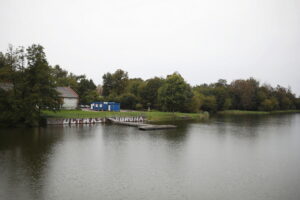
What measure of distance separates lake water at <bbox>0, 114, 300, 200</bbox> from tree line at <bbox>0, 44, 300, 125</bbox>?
896 cm

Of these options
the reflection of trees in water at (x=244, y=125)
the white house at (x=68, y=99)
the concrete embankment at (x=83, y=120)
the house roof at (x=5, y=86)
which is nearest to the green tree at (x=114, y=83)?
the white house at (x=68, y=99)

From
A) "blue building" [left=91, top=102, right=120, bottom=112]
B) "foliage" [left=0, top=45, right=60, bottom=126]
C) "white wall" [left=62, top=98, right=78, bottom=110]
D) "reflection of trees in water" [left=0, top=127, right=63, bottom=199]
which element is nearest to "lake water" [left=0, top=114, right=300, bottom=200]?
"reflection of trees in water" [left=0, top=127, right=63, bottom=199]

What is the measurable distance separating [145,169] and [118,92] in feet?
240

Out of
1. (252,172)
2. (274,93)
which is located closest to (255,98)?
(274,93)

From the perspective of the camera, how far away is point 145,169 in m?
18.4

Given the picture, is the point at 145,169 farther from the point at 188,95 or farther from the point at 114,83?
the point at 114,83

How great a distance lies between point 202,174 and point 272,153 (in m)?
11.1

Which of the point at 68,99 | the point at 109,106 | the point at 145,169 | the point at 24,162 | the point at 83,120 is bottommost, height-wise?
the point at 145,169

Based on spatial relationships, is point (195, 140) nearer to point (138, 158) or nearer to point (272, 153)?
point (272, 153)

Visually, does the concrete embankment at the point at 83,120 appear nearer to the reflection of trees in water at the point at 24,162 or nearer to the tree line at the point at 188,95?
the reflection of trees in water at the point at 24,162

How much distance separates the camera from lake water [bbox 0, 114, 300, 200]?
1390cm

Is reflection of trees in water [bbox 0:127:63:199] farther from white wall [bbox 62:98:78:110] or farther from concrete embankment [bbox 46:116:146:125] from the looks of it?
white wall [bbox 62:98:78:110]

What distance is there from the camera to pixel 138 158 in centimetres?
2166

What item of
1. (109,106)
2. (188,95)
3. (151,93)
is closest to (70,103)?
(109,106)
